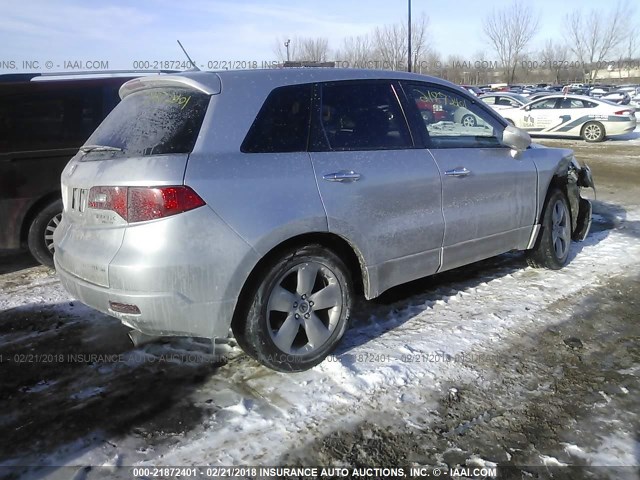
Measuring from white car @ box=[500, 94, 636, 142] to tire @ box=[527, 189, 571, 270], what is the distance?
13103 mm

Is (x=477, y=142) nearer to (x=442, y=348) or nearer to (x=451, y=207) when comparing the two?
(x=451, y=207)

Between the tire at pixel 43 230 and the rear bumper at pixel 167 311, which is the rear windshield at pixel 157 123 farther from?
the tire at pixel 43 230

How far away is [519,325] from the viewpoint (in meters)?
3.97

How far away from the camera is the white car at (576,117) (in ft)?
55.7

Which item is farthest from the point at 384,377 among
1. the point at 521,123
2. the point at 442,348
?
the point at 521,123

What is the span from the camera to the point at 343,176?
3289 mm

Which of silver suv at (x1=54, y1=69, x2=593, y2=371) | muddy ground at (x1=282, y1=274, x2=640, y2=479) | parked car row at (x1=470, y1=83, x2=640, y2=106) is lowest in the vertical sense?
muddy ground at (x1=282, y1=274, x2=640, y2=479)

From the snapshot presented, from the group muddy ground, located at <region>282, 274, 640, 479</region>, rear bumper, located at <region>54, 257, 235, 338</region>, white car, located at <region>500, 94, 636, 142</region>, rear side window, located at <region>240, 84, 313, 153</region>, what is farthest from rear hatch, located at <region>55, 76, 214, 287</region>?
white car, located at <region>500, 94, 636, 142</region>

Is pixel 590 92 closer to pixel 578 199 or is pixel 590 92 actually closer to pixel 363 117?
pixel 578 199

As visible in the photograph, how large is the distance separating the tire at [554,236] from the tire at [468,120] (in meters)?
1.20

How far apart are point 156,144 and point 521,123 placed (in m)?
18.2

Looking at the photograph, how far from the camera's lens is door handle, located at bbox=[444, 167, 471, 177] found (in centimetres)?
390

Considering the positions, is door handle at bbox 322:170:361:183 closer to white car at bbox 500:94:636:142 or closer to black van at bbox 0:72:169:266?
black van at bbox 0:72:169:266

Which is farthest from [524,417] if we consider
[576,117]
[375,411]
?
[576,117]
